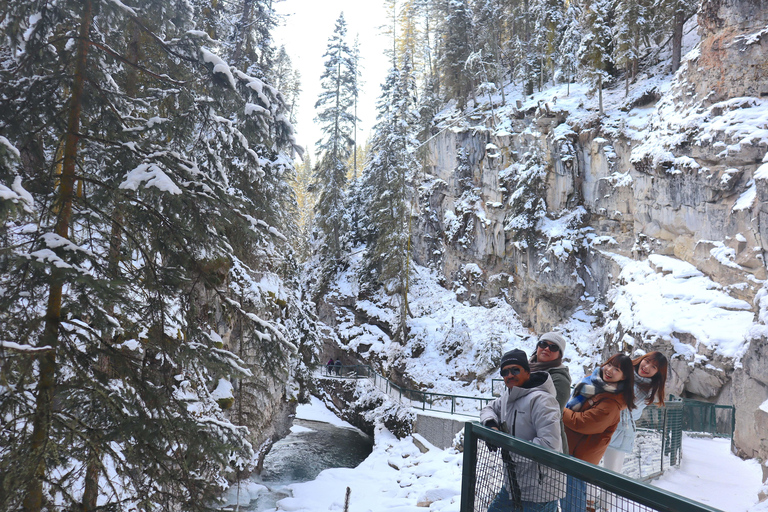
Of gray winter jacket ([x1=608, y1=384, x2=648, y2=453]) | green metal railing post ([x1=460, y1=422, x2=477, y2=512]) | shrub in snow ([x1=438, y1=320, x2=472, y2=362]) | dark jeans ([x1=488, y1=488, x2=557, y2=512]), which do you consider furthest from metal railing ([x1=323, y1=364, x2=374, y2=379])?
dark jeans ([x1=488, y1=488, x2=557, y2=512])

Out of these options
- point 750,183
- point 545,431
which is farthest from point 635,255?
point 545,431

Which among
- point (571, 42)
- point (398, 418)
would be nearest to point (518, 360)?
point (398, 418)

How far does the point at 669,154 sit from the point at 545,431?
1698cm

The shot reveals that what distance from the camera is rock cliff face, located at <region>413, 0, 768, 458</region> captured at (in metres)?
12.4

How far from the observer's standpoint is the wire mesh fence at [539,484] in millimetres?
2062

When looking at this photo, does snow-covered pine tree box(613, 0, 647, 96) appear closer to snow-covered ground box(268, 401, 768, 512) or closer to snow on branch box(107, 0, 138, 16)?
snow-covered ground box(268, 401, 768, 512)

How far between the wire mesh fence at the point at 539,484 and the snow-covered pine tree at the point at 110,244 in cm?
234

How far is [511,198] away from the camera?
77.8 ft

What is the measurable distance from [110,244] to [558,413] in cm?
430

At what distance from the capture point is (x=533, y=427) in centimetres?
310

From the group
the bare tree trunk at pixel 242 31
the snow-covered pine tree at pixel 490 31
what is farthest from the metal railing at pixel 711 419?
the snow-covered pine tree at pixel 490 31

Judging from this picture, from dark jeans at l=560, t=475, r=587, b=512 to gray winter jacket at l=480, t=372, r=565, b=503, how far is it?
0.15ft

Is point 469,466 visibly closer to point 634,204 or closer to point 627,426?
point 627,426

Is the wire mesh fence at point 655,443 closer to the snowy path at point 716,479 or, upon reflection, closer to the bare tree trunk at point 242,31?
the snowy path at point 716,479
